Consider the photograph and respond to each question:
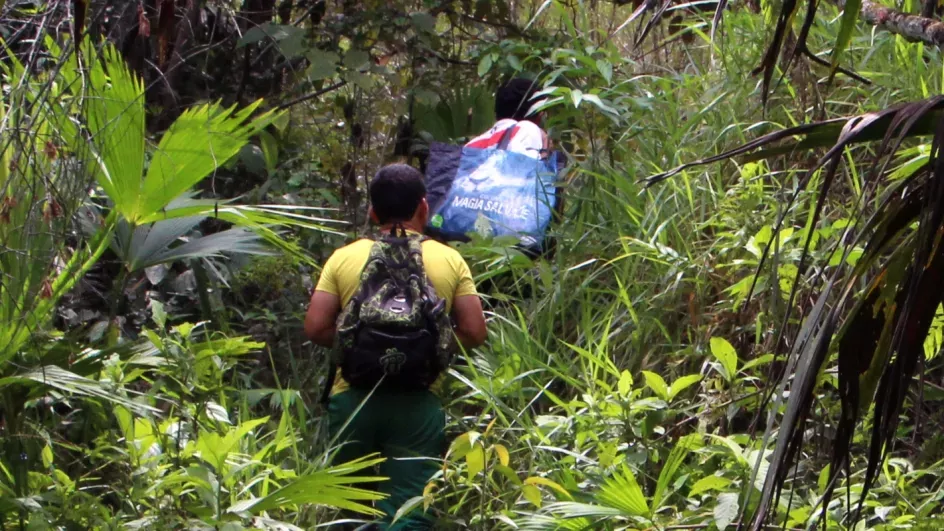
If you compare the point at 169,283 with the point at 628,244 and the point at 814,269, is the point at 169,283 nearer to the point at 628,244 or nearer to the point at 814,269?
the point at 628,244

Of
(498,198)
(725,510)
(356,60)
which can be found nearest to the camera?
(725,510)

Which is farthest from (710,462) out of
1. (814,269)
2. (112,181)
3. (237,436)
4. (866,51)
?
(866,51)

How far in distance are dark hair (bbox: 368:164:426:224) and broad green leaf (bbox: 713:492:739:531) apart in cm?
157

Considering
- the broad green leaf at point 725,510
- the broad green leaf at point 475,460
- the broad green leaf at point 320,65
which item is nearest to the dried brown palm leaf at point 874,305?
the broad green leaf at point 725,510

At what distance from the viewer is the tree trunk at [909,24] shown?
2.59 m

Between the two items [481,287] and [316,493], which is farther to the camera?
[481,287]

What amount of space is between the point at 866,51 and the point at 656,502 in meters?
2.81

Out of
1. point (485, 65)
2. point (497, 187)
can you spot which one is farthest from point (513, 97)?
point (497, 187)

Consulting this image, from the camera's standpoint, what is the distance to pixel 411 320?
3.70 meters

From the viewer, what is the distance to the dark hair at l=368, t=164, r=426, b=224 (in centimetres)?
395

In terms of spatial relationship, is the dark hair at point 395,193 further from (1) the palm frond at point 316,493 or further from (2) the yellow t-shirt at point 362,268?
(1) the palm frond at point 316,493

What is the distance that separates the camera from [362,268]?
384 cm

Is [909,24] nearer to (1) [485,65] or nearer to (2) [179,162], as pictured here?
(2) [179,162]

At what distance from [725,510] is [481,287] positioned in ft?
8.08
